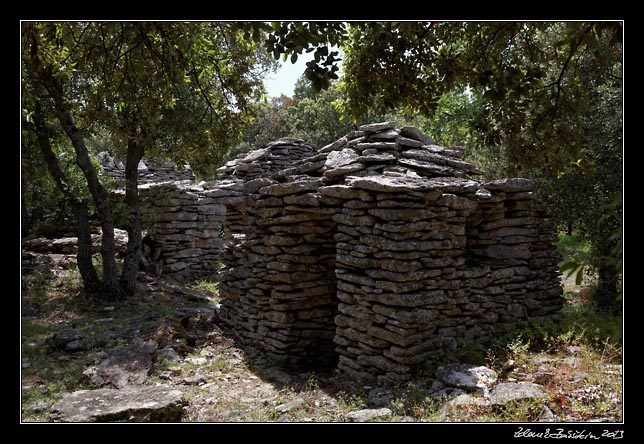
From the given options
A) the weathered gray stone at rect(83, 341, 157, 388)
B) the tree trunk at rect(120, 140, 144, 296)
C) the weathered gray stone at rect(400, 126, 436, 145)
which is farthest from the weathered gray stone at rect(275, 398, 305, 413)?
the tree trunk at rect(120, 140, 144, 296)

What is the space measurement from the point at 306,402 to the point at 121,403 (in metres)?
1.85

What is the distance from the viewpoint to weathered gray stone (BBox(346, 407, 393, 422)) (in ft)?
14.8

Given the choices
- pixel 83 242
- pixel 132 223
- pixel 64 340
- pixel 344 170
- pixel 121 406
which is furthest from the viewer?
pixel 132 223

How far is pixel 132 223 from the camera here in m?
11.1

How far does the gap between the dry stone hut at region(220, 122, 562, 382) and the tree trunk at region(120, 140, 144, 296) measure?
3.82m

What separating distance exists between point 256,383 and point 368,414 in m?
1.97

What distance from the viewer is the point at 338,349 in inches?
239

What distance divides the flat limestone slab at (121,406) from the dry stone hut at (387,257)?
2.02 metres

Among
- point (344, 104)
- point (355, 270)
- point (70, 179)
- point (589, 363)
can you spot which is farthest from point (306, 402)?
point (70, 179)

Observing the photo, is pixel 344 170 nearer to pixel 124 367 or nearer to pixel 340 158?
pixel 340 158

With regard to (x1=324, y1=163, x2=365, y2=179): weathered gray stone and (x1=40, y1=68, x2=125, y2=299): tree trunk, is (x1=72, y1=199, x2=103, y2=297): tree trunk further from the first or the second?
(x1=324, y1=163, x2=365, y2=179): weathered gray stone

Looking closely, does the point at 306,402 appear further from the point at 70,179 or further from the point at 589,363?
the point at 70,179

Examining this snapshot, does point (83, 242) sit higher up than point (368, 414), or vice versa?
point (83, 242)

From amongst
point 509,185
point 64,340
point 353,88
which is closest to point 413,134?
point 509,185
